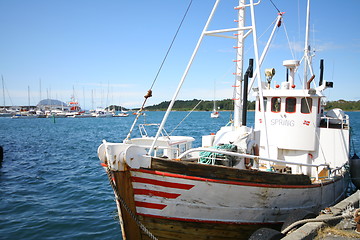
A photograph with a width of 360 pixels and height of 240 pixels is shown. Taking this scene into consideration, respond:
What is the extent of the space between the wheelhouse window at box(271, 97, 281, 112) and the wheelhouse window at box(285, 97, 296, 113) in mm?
322

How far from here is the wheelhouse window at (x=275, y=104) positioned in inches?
451

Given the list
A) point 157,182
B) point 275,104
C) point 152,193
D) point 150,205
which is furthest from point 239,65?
point 150,205

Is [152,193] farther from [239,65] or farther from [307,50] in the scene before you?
[307,50]

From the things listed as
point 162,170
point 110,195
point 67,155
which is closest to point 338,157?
point 162,170

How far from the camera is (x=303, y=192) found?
27.0 feet

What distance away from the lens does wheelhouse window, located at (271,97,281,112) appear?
451 inches

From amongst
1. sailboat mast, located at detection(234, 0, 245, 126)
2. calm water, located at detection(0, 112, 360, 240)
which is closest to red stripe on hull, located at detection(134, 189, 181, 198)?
calm water, located at detection(0, 112, 360, 240)

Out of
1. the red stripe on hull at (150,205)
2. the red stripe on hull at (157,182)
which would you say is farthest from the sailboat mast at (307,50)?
the red stripe on hull at (150,205)

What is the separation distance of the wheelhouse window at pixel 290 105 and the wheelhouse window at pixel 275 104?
32cm

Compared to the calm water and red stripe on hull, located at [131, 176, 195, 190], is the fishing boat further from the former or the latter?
the calm water

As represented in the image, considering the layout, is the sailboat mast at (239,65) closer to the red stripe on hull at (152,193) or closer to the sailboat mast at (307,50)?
the sailboat mast at (307,50)

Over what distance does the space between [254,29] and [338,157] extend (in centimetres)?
717

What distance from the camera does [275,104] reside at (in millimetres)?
11516

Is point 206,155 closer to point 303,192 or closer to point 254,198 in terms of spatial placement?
point 254,198
